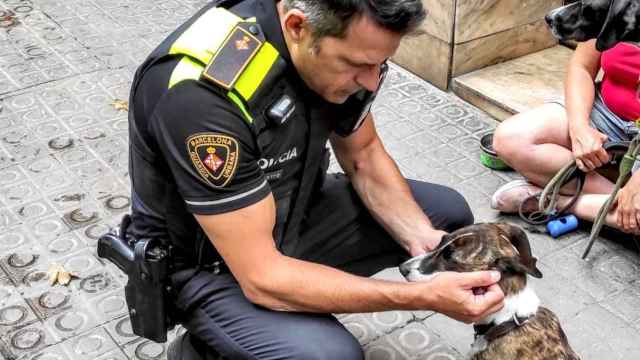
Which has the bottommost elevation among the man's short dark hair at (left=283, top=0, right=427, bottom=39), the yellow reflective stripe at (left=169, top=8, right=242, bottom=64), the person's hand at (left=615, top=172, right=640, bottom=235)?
the person's hand at (left=615, top=172, right=640, bottom=235)

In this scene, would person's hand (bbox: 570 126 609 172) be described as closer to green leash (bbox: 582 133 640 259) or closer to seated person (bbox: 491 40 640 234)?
seated person (bbox: 491 40 640 234)

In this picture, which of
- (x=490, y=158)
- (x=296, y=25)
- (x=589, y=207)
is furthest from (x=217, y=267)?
(x=490, y=158)

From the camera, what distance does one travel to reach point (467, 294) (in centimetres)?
237

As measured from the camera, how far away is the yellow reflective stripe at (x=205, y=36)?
229 cm

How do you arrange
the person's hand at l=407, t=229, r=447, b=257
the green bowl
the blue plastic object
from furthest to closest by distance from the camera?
1. the green bowl
2. the blue plastic object
3. the person's hand at l=407, t=229, r=447, b=257

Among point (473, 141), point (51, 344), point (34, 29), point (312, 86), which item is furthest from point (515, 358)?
point (34, 29)

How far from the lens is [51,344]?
320 cm

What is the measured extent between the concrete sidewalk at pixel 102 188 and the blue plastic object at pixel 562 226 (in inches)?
1.5

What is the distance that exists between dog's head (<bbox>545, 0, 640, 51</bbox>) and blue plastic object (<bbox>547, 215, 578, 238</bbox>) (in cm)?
85

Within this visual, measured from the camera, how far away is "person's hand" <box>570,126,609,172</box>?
3.58 meters

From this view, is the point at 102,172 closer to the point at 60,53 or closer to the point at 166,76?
the point at 60,53

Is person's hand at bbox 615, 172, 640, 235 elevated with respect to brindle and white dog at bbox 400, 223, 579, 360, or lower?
lower

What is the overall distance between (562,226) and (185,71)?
219 cm

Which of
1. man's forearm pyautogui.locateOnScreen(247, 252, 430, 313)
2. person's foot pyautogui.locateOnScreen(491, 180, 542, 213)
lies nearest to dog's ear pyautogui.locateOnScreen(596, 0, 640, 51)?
person's foot pyautogui.locateOnScreen(491, 180, 542, 213)
